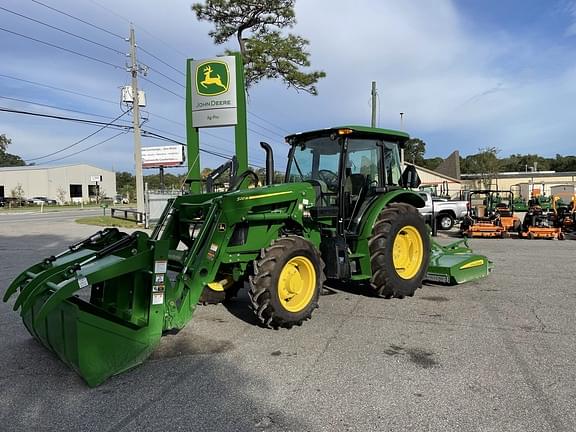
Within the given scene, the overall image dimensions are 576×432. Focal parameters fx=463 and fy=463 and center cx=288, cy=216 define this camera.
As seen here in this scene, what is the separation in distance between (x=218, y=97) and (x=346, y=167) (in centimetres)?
979

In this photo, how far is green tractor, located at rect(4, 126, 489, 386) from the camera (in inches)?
157

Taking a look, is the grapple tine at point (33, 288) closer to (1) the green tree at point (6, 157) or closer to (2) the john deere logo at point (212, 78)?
(2) the john deere logo at point (212, 78)

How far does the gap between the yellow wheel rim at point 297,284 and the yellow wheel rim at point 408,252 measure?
185cm

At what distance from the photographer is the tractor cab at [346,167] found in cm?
620

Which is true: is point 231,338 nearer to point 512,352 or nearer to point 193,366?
point 193,366

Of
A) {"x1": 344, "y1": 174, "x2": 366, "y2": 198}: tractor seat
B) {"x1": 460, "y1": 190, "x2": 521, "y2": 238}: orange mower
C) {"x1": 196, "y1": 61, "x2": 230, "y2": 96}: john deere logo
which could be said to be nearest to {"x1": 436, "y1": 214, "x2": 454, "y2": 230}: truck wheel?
{"x1": 460, "y1": 190, "x2": 521, "y2": 238}: orange mower

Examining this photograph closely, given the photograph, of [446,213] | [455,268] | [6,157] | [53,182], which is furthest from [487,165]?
[6,157]

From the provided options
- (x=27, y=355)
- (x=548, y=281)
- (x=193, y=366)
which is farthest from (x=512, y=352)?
(x=27, y=355)

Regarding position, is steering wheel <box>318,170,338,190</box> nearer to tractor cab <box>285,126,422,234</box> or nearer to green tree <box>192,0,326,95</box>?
tractor cab <box>285,126,422,234</box>

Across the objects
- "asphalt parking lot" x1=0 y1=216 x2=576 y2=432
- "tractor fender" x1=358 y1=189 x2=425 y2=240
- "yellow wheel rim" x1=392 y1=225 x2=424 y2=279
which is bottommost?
"asphalt parking lot" x1=0 y1=216 x2=576 y2=432

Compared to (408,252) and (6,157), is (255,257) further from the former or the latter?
(6,157)

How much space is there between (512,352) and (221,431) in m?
2.93

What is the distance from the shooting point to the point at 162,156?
1184 inches

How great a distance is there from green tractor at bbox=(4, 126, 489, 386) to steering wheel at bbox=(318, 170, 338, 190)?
17 mm
